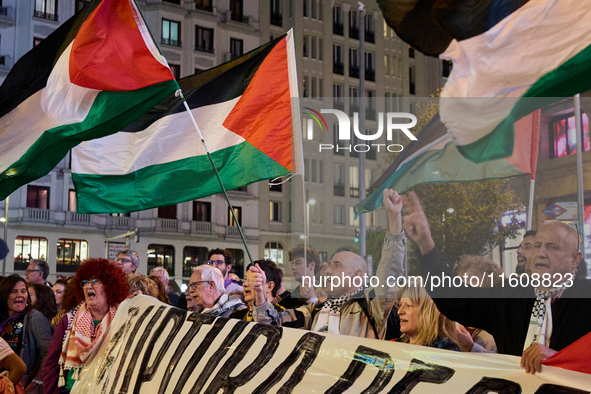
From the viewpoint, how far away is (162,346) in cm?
454

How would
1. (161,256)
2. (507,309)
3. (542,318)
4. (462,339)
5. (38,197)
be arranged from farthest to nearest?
1. (161,256)
2. (38,197)
3. (462,339)
4. (507,309)
5. (542,318)

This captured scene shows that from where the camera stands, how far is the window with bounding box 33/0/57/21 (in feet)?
126

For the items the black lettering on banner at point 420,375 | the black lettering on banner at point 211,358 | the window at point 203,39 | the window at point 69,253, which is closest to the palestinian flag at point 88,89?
the black lettering on banner at point 211,358


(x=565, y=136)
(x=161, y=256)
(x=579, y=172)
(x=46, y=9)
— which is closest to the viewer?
(x=579, y=172)

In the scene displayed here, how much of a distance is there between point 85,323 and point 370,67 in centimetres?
4384

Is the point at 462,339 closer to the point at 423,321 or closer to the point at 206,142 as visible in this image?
the point at 423,321

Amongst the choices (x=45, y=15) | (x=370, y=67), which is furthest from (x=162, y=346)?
(x=370, y=67)

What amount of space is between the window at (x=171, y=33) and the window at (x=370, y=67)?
1294cm

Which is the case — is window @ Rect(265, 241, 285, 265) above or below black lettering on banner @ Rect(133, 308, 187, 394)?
above

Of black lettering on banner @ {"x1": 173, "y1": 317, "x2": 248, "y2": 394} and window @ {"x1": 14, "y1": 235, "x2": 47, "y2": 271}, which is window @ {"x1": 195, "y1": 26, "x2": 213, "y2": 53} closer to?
window @ {"x1": 14, "y1": 235, "x2": 47, "y2": 271}

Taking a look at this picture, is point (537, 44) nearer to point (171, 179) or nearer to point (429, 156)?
point (429, 156)

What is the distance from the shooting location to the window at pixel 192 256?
42.5m

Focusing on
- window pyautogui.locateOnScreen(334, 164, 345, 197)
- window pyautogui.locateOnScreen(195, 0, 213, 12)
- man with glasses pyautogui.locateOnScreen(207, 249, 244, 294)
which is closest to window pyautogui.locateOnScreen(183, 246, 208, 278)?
window pyautogui.locateOnScreen(334, 164, 345, 197)

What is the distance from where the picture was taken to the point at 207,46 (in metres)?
44.0
